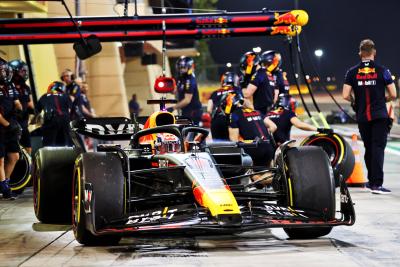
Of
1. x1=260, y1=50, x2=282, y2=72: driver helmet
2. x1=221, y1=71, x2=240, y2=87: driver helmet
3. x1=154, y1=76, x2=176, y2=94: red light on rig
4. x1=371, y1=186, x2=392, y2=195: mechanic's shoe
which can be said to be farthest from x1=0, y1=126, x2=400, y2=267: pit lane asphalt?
x1=260, y1=50, x2=282, y2=72: driver helmet

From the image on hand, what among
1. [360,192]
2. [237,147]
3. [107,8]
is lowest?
[360,192]

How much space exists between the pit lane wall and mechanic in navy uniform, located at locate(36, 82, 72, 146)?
2.55 m

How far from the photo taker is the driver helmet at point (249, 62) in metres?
13.8

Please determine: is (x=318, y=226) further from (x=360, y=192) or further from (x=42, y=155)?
(x=360, y=192)

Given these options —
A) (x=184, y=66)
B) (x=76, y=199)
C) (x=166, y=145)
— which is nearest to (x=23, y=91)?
(x=184, y=66)

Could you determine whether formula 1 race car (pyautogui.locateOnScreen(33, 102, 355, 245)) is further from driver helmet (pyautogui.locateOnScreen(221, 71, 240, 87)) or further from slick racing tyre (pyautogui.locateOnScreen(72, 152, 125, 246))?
driver helmet (pyautogui.locateOnScreen(221, 71, 240, 87))

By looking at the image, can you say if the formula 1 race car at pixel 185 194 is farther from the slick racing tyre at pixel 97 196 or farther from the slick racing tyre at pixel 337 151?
the slick racing tyre at pixel 337 151

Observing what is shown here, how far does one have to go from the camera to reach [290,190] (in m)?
7.57

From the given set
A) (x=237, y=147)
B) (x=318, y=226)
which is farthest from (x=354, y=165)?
(x=318, y=226)

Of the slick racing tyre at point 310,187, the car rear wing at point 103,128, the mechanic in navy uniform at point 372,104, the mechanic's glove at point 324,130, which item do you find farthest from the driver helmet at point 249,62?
the slick racing tyre at point 310,187

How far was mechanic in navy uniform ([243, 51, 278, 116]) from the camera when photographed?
46.0 ft

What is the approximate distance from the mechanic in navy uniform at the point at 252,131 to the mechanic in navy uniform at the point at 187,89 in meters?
3.58

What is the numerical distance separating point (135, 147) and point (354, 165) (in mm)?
4374

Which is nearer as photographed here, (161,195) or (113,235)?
(113,235)
